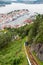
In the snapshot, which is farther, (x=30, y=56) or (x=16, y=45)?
(x=16, y=45)

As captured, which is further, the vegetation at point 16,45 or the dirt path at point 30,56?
the vegetation at point 16,45

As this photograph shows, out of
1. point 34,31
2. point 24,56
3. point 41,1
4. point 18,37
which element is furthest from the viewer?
point 41,1

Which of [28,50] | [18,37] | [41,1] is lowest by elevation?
[41,1]

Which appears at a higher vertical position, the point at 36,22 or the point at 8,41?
the point at 36,22

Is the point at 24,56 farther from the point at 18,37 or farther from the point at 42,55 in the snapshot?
the point at 18,37

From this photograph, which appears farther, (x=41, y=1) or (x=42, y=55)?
(x=41, y=1)

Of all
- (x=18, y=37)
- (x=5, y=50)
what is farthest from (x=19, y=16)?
(x=5, y=50)

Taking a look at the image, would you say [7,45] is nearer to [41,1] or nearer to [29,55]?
[29,55]

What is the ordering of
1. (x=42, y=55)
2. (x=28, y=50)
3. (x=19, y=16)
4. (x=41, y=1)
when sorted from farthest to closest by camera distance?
(x=41, y=1), (x=19, y=16), (x=28, y=50), (x=42, y=55)

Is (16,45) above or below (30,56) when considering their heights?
below

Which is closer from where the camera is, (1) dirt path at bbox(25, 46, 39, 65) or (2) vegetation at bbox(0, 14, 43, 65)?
(1) dirt path at bbox(25, 46, 39, 65)
